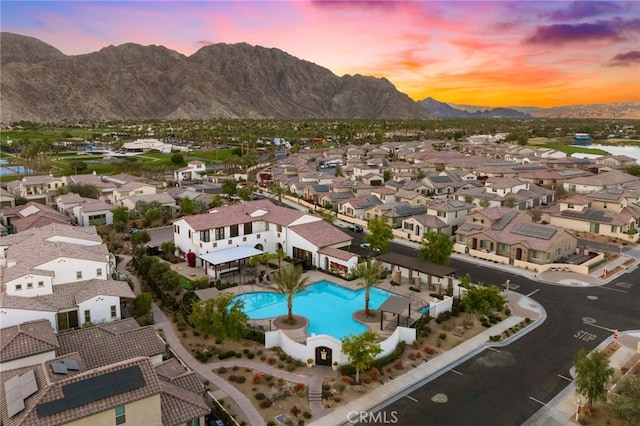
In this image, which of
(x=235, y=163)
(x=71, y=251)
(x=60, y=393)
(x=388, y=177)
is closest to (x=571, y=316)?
(x=60, y=393)

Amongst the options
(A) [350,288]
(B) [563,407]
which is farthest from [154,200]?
(B) [563,407]

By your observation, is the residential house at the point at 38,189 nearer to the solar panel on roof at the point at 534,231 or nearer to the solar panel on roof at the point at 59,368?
the solar panel on roof at the point at 59,368

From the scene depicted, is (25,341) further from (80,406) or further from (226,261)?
(226,261)

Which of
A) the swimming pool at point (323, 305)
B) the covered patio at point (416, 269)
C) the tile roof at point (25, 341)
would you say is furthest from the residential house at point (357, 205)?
the tile roof at point (25, 341)

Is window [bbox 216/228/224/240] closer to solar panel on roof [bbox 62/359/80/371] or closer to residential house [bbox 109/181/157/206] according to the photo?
solar panel on roof [bbox 62/359/80/371]

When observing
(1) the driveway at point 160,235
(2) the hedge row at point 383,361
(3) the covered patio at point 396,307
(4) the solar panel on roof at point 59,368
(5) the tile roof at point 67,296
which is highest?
(4) the solar panel on roof at point 59,368

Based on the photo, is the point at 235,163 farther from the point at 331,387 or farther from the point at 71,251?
the point at 331,387
